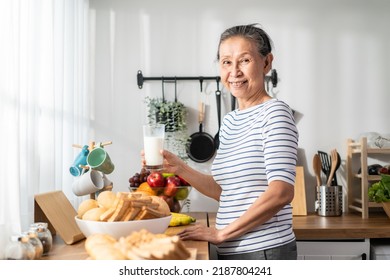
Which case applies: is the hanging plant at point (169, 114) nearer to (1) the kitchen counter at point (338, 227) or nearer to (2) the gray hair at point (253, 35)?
(1) the kitchen counter at point (338, 227)

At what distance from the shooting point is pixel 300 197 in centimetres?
172

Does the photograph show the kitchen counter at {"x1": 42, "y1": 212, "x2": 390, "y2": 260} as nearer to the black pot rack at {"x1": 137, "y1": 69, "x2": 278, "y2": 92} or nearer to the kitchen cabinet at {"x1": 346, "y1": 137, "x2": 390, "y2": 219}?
the kitchen cabinet at {"x1": 346, "y1": 137, "x2": 390, "y2": 219}

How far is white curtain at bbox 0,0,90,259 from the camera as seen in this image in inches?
38.2

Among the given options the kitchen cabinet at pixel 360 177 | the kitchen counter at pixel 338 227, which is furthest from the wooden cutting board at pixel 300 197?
the kitchen cabinet at pixel 360 177

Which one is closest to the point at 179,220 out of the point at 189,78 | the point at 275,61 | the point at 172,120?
the point at 172,120

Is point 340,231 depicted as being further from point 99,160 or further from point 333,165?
point 99,160

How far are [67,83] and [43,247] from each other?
2.75 ft

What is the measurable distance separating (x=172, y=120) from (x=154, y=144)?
35.6 inches

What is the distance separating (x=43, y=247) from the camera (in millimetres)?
810

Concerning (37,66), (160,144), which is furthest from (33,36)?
(160,144)

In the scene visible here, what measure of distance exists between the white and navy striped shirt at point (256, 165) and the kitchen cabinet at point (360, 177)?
2.86ft

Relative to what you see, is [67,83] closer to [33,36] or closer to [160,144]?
[33,36]

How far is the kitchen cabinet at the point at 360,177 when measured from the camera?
1662mm
